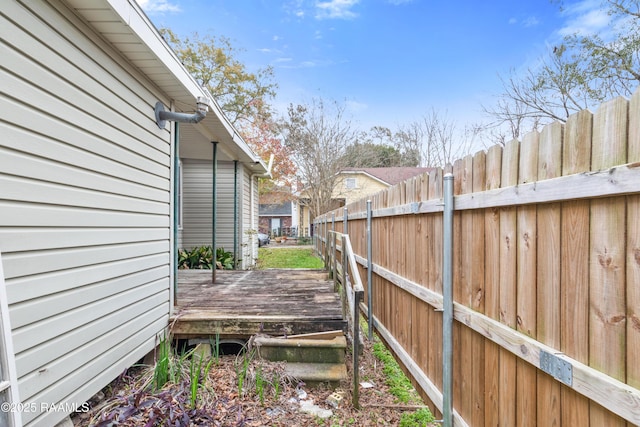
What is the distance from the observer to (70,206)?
2.18m

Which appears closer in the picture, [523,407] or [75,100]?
[523,407]

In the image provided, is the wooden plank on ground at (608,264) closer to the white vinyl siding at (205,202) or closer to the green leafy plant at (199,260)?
the green leafy plant at (199,260)

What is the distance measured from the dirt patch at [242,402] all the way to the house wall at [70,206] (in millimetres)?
189

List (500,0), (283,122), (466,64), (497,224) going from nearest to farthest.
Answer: (497,224) → (500,0) → (466,64) → (283,122)

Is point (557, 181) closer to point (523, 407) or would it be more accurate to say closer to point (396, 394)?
point (523, 407)

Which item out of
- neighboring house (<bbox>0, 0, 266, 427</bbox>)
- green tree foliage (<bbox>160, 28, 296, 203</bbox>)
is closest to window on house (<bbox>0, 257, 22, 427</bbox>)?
neighboring house (<bbox>0, 0, 266, 427</bbox>)

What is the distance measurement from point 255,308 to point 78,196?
213 centimetres

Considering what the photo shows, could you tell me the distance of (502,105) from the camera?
1186 centimetres

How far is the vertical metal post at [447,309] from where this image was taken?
211 centimetres

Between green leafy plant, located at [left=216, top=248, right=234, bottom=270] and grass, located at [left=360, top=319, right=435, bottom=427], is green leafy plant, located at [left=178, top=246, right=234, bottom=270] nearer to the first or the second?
green leafy plant, located at [left=216, top=248, right=234, bottom=270]

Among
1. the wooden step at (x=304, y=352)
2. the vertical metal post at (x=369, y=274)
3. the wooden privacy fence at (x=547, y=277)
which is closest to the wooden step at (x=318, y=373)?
the wooden step at (x=304, y=352)

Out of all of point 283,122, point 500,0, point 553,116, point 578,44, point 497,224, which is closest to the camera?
point 497,224

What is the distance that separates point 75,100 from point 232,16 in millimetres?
15732

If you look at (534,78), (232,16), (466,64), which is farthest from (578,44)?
(232,16)
